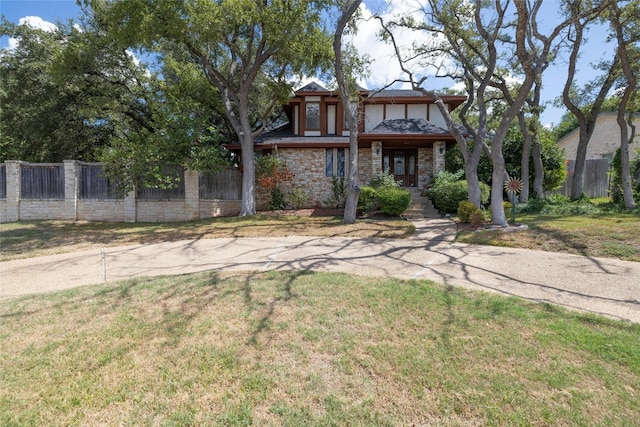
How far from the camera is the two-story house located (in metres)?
15.4

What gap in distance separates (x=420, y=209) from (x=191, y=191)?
995cm

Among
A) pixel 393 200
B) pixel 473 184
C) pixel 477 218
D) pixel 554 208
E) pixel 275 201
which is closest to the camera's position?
pixel 477 218

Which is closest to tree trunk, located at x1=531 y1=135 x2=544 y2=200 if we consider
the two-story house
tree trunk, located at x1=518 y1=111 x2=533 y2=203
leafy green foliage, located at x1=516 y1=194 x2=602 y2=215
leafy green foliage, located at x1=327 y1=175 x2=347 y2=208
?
tree trunk, located at x1=518 y1=111 x2=533 y2=203

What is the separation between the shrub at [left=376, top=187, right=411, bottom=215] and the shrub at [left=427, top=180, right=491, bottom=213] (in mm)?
1713

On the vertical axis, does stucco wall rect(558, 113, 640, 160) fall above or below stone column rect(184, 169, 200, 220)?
above

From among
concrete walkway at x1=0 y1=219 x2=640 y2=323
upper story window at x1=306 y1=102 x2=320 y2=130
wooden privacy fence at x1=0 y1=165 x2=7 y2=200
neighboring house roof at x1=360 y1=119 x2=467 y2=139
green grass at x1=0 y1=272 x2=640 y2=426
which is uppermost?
upper story window at x1=306 y1=102 x2=320 y2=130

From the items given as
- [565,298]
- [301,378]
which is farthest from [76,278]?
[565,298]

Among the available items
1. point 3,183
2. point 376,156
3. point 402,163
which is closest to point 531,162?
point 402,163

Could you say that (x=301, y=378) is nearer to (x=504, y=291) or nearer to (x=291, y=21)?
(x=504, y=291)

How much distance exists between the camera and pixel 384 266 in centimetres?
607

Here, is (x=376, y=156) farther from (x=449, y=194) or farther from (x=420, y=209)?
(x=449, y=194)

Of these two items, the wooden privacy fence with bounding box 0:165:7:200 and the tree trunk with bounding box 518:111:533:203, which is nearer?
the wooden privacy fence with bounding box 0:165:7:200

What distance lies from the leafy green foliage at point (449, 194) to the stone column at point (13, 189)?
670 inches

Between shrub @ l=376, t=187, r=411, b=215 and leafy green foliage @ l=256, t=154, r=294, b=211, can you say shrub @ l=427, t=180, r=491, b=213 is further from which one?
leafy green foliage @ l=256, t=154, r=294, b=211
